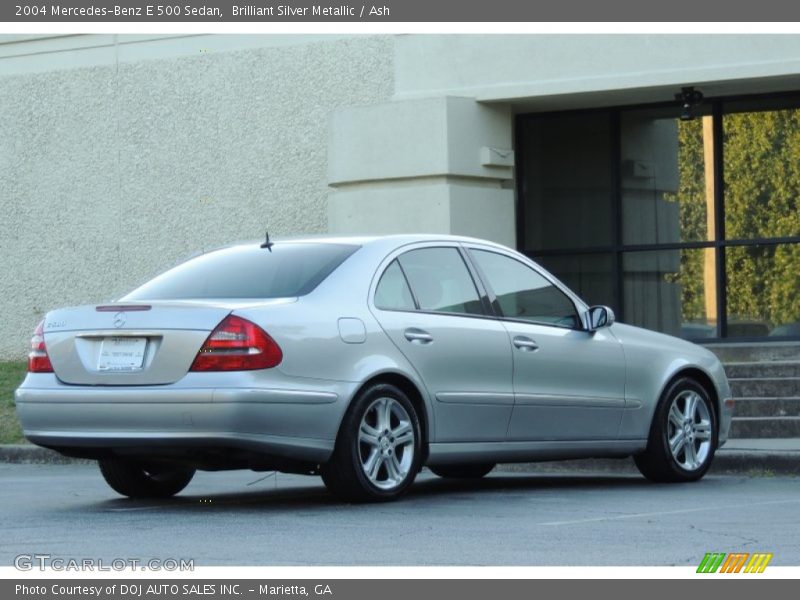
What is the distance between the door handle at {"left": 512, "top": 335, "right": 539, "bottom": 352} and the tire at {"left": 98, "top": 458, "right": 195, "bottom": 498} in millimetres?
1989

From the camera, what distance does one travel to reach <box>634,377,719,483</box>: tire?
35.1 feet

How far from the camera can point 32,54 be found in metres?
20.4

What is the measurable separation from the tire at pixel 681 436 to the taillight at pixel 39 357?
3.87 meters

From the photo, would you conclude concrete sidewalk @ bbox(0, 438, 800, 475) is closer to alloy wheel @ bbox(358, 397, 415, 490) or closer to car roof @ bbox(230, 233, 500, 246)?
car roof @ bbox(230, 233, 500, 246)

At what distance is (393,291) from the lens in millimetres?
9297

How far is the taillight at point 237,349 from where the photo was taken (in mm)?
8375

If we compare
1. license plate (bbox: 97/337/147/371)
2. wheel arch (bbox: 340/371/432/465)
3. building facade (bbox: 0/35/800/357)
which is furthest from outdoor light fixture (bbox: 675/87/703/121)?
license plate (bbox: 97/337/147/371)

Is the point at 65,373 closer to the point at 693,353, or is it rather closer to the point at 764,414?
the point at 693,353

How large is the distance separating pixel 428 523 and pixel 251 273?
1900 mm

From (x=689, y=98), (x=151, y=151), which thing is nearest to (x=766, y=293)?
(x=689, y=98)

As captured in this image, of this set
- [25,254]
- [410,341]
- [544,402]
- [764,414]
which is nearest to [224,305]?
[410,341]

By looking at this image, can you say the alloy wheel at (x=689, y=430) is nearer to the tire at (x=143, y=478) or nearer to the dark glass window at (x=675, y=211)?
the tire at (x=143, y=478)

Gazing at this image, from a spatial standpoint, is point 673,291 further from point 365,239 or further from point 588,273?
point 365,239

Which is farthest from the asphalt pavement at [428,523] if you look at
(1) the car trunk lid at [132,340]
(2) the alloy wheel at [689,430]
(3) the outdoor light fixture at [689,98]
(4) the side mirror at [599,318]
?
(3) the outdoor light fixture at [689,98]
